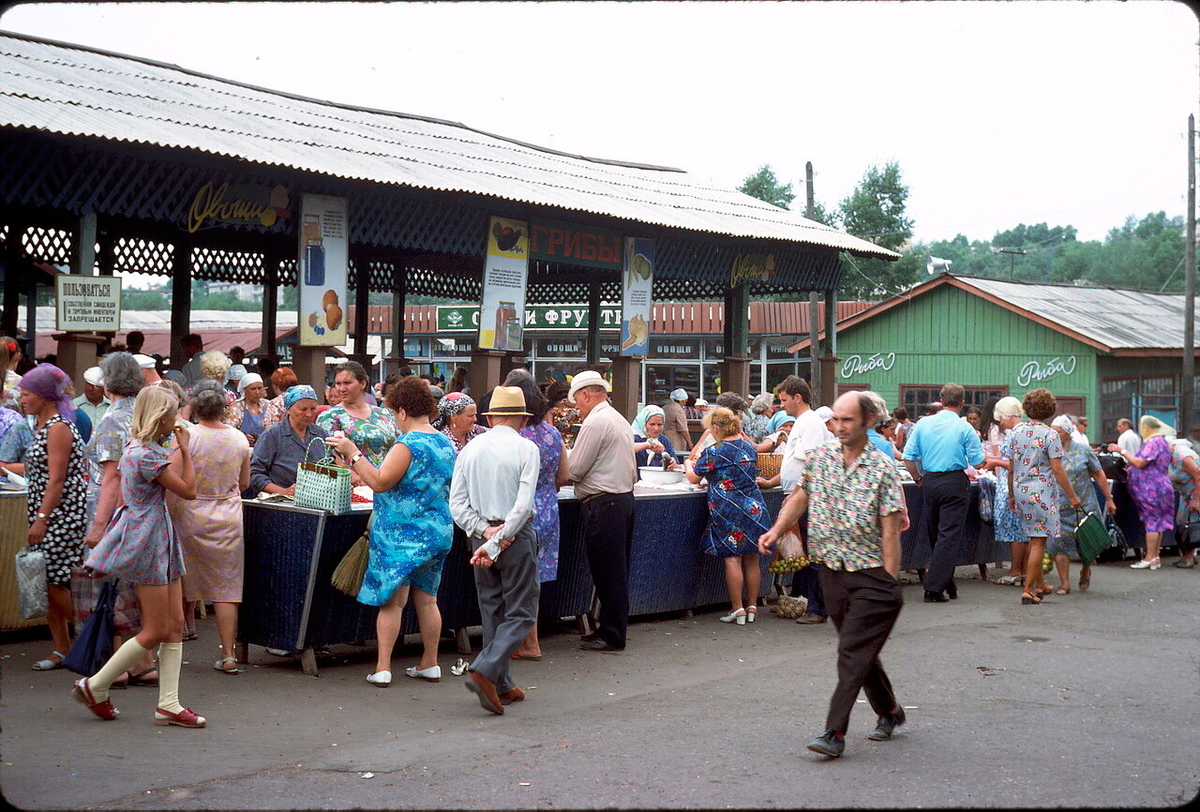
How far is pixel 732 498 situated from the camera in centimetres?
1004

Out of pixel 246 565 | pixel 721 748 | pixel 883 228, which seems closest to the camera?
pixel 721 748

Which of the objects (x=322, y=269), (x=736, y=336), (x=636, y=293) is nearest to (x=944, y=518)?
(x=322, y=269)

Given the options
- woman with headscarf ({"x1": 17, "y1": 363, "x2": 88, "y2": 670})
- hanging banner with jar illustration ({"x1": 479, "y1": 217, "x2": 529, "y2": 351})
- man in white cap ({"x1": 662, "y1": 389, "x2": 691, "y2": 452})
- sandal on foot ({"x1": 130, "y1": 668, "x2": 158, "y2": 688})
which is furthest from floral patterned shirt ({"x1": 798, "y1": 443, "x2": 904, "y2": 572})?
man in white cap ({"x1": 662, "y1": 389, "x2": 691, "y2": 452})

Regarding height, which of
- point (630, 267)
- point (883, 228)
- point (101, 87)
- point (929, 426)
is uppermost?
point (883, 228)

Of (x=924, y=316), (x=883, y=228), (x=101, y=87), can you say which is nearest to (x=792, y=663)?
(x=101, y=87)

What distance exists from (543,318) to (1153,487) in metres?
22.5

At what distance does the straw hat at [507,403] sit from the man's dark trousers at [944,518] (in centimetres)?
588

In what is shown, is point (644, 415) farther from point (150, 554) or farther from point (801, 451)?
point (150, 554)

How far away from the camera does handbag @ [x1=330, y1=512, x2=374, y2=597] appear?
752 centimetres

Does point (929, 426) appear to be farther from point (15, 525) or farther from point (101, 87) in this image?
point (101, 87)

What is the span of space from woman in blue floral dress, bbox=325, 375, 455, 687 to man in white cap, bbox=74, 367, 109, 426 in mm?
2665

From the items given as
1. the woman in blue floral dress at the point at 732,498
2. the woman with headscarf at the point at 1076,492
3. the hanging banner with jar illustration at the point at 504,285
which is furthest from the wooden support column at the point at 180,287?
the woman with headscarf at the point at 1076,492

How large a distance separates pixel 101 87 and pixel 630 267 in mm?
7352

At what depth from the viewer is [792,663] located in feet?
28.2
